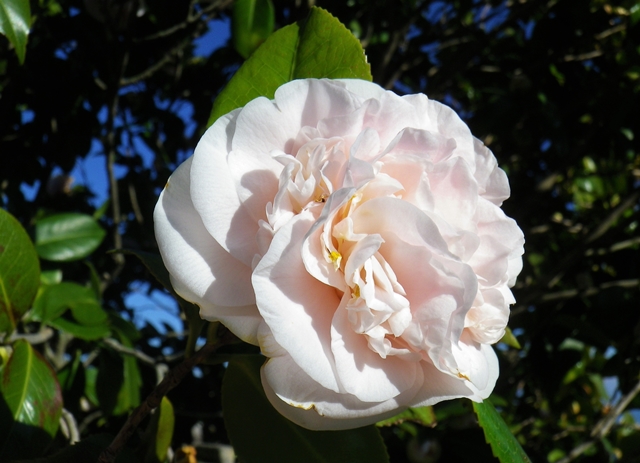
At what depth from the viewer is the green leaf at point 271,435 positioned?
0.51m

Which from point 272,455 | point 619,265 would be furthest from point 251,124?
point 619,265

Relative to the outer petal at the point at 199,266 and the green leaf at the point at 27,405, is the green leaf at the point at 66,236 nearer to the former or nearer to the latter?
the green leaf at the point at 27,405

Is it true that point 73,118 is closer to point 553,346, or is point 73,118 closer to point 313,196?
point 313,196

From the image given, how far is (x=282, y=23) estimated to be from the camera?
65.4 inches

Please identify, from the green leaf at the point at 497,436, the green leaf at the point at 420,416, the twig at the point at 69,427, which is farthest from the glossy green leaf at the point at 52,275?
the green leaf at the point at 497,436

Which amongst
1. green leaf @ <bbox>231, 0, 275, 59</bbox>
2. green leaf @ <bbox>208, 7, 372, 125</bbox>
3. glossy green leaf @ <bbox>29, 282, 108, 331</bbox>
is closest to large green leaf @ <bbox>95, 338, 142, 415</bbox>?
glossy green leaf @ <bbox>29, 282, 108, 331</bbox>

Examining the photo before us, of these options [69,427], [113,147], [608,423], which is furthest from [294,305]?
[113,147]

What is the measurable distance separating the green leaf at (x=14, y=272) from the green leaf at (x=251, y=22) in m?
0.59

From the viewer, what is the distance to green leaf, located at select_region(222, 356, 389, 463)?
0.51 meters

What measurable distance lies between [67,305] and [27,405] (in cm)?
35

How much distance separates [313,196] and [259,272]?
85 mm

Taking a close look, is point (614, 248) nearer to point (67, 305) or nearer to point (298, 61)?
point (298, 61)

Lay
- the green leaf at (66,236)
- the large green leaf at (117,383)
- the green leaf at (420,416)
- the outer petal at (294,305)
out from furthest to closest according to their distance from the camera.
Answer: the green leaf at (66,236), the large green leaf at (117,383), the green leaf at (420,416), the outer petal at (294,305)

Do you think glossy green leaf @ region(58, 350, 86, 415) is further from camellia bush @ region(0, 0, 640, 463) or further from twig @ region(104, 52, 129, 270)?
twig @ region(104, 52, 129, 270)
